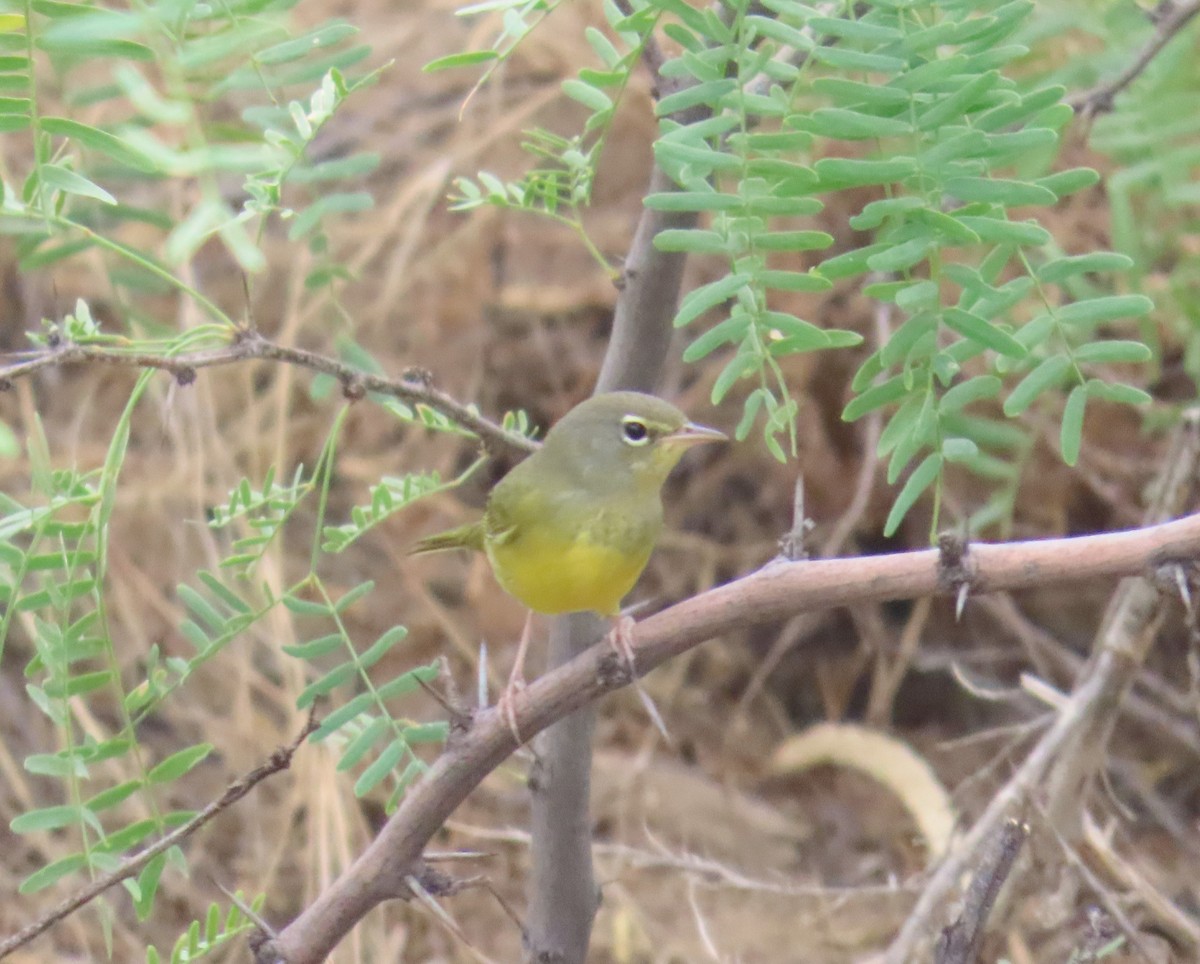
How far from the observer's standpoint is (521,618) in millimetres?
3545

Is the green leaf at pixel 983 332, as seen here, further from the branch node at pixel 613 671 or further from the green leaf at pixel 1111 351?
the branch node at pixel 613 671

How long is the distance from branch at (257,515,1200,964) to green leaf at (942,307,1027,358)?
0.53 ft

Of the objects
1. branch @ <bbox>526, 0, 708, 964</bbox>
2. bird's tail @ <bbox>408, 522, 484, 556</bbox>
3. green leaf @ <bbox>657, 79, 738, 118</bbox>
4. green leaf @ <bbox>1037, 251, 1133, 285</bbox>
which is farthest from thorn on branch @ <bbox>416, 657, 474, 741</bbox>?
bird's tail @ <bbox>408, 522, 484, 556</bbox>

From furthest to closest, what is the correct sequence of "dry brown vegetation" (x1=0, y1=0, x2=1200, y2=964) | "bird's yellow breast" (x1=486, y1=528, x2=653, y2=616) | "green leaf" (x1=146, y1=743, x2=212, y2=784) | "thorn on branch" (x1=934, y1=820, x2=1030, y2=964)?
"dry brown vegetation" (x1=0, y1=0, x2=1200, y2=964), "bird's yellow breast" (x1=486, y1=528, x2=653, y2=616), "green leaf" (x1=146, y1=743, x2=212, y2=784), "thorn on branch" (x1=934, y1=820, x2=1030, y2=964)

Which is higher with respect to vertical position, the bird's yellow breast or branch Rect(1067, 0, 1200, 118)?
branch Rect(1067, 0, 1200, 118)

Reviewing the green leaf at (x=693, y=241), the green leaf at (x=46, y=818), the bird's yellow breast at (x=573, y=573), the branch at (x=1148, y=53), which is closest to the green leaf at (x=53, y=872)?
the green leaf at (x=46, y=818)

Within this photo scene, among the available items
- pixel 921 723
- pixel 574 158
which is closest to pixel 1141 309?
pixel 574 158

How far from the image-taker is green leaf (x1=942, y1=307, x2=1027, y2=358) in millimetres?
1155

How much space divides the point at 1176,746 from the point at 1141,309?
242 cm

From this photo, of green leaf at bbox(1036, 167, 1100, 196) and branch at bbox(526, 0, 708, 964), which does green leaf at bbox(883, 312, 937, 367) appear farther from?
branch at bbox(526, 0, 708, 964)

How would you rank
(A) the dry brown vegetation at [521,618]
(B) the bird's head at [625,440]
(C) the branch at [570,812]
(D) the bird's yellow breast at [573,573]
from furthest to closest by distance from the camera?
(A) the dry brown vegetation at [521,618], (B) the bird's head at [625,440], (D) the bird's yellow breast at [573,573], (C) the branch at [570,812]

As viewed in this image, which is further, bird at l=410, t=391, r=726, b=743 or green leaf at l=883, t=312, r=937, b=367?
bird at l=410, t=391, r=726, b=743

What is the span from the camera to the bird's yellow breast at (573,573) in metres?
1.89

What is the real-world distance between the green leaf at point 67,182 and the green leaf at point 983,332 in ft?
2.27
